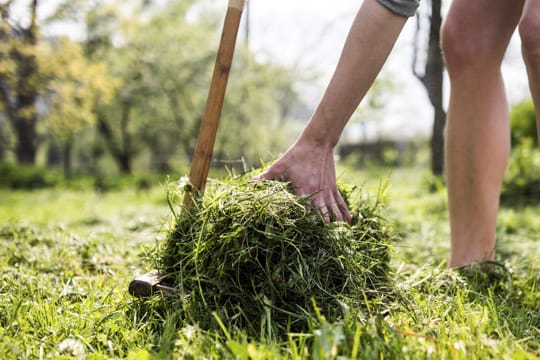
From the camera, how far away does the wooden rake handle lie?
1729 millimetres

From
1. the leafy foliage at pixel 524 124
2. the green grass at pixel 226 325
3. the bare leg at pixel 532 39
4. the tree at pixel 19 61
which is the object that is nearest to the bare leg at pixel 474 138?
the green grass at pixel 226 325

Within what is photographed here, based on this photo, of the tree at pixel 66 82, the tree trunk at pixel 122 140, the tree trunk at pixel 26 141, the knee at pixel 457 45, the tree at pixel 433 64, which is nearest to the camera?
the knee at pixel 457 45

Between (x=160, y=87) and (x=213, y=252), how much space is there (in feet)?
68.7

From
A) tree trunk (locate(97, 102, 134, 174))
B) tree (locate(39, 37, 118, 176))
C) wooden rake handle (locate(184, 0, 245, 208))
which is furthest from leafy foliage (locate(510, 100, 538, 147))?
tree trunk (locate(97, 102, 134, 174))

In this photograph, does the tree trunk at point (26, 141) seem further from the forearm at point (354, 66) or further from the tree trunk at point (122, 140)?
the forearm at point (354, 66)

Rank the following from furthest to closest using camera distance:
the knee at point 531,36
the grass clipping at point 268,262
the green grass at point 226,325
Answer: the knee at point 531,36, the grass clipping at point 268,262, the green grass at point 226,325

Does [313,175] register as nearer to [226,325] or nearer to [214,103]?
[214,103]

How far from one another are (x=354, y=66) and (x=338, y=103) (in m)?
0.14

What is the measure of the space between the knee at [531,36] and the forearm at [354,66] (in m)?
0.39

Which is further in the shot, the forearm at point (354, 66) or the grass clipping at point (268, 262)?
the forearm at point (354, 66)

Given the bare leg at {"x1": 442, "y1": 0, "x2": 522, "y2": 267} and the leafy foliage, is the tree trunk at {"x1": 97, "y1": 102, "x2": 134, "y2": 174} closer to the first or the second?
the leafy foliage

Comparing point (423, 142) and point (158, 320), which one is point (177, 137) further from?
point (158, 320)

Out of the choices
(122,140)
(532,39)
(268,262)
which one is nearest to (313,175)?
(268,262)

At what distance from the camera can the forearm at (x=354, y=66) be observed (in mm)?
1621
